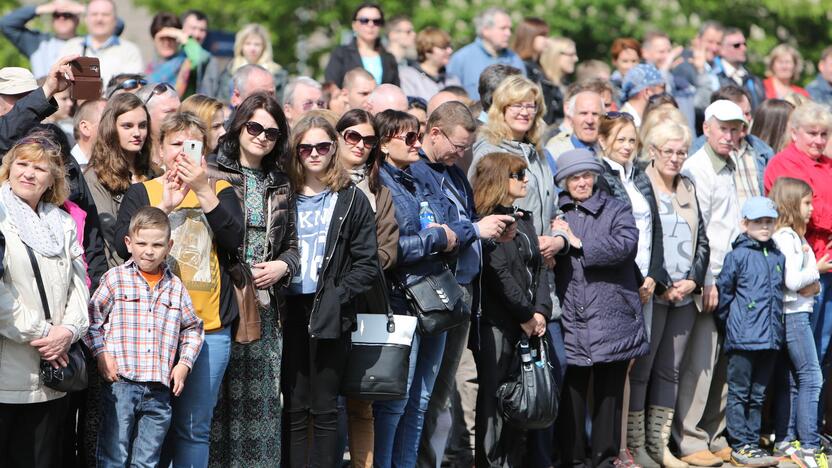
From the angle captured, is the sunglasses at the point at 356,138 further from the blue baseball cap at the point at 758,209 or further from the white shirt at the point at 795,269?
the white shirt at the point at 795,269

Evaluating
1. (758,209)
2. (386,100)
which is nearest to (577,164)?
(386,100)

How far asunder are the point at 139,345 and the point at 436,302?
1.69 metres

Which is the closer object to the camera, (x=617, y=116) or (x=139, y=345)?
(x=139, y=345)

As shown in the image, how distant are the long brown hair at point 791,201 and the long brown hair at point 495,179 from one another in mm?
2446

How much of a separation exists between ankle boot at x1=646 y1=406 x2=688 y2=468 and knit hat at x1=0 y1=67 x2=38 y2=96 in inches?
185

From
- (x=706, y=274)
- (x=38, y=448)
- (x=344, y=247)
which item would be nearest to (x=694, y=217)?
(x=706, y=274)

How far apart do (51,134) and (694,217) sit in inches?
180

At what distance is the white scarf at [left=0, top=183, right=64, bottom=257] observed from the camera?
5.87 metres

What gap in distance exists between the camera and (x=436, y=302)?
6984mm

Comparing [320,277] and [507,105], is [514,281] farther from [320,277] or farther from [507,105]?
[320,277]

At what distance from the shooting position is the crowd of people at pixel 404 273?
6.07 meters

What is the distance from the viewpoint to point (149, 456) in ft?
20.1

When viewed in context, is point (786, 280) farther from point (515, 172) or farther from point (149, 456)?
point (149, 456)

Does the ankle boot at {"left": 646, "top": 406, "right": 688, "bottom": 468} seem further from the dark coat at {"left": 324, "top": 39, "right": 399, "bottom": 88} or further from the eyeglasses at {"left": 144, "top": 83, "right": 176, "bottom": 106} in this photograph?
the dark coat at {"left": 324, "top": 39, "right": 399, "bottom": 88}
